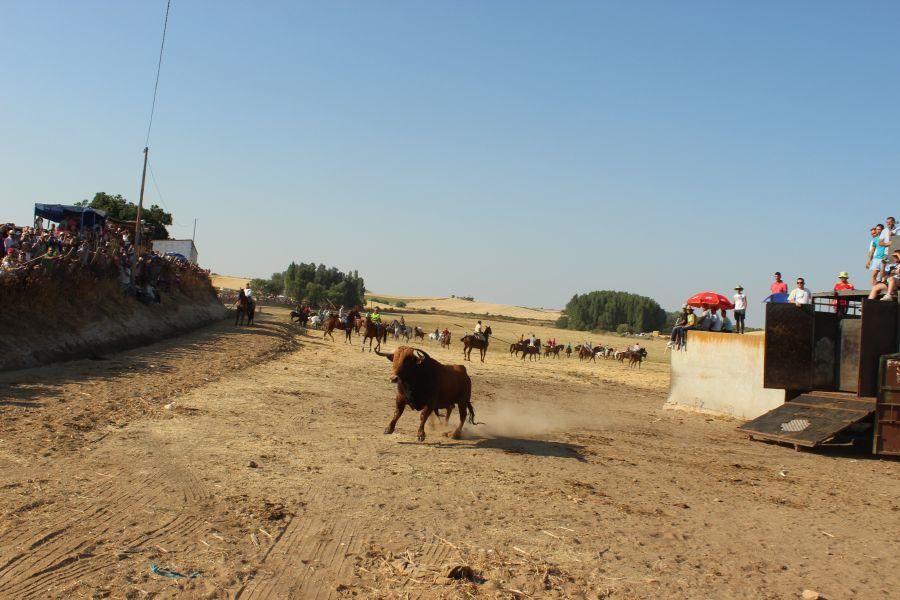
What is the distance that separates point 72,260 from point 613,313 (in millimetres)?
122339

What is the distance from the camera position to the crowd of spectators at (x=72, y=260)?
17359mm

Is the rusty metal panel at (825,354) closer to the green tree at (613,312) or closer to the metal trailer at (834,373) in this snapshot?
the metal trailer at (834,373)

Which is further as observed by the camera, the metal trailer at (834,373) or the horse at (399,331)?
the horse at (399,331)

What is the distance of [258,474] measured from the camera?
8.50 metres

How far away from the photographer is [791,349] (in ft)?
50.8

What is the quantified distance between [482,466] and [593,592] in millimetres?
4229

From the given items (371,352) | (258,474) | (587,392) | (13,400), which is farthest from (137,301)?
(258,474)

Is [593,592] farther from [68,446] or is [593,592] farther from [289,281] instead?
[289,281]

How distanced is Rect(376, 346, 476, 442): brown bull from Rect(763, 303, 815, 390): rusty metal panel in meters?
7.63

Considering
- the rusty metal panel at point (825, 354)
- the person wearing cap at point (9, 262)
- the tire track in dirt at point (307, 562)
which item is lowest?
the tire track in dirt at point (307, 562)

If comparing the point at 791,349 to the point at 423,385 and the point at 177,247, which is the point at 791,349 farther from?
the point at 177,247

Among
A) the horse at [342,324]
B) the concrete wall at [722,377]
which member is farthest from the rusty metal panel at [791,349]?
the horse at [342,324]

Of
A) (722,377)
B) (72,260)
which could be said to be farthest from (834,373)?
(72,260)

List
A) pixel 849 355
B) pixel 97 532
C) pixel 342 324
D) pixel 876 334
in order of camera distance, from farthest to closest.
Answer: pixel 342 324 → pixel 849 355 → pixel 876 334 → pixel 97 532
